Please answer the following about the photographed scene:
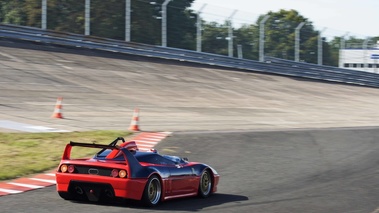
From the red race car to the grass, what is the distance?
94.2 inches

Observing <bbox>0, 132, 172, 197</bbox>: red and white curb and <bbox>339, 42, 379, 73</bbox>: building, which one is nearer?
<bbox>0, 132, 172, 197</bbox>: red and white curb

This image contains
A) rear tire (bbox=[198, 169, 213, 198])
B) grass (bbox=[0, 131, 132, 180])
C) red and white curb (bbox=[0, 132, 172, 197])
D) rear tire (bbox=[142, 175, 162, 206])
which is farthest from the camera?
grass (bbox=[0, 131, 132, 180])

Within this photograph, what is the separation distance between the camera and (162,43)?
36.8 m

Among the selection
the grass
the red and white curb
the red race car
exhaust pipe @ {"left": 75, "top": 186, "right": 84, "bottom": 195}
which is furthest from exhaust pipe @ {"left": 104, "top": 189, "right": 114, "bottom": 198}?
the grass

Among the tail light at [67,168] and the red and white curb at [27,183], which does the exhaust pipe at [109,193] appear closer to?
the tail light at [67,168]

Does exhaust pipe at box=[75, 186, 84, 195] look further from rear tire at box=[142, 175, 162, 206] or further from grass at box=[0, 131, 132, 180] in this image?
grass at box=[0, 131, 132, 180]

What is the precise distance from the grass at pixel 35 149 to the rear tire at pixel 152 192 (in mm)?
2974

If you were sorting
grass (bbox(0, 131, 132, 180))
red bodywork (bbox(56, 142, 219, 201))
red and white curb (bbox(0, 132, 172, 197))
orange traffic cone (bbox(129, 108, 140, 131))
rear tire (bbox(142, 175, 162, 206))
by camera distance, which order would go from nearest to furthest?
1. red bodywork (bbox(56, 142, 219, 201))
2. rear tire (bbox(142, 175, 162, 206))
3. red and white curb (bbox(0, 132, 172, 197))
4. grass (bbox(0, 131, 132, 180))
5. orange traffic cone (bbox(129, 108, 140, 131))

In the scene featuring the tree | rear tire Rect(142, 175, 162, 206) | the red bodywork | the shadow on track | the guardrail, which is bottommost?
the shadow on track

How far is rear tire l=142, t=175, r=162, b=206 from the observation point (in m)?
Result: 9.02

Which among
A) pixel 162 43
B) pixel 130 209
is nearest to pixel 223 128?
pixel 130 209

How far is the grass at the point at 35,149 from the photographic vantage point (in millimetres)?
11973

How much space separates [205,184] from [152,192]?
1.44m

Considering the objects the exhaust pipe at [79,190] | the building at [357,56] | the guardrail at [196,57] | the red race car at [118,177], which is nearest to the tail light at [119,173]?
the red race car at [118,177]
